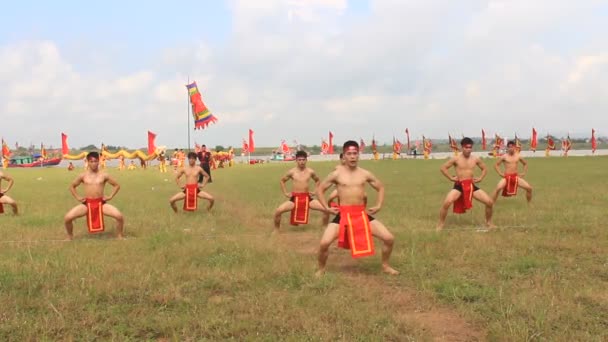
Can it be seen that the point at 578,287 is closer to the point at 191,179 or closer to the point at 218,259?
the point at 218,259

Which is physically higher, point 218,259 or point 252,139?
point 252,139

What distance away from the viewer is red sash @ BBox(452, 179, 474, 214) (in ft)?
33.3

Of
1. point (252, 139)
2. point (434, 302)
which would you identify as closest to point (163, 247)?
point (434, 302)

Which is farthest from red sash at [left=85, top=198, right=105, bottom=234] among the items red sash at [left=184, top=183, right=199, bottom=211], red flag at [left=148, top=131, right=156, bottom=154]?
red flag at [left=148, top=131, right=156, bottom=154]

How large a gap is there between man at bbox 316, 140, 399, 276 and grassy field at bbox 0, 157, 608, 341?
0.39 meters

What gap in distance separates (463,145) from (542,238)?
294 centimetres

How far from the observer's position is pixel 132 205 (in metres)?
15.2

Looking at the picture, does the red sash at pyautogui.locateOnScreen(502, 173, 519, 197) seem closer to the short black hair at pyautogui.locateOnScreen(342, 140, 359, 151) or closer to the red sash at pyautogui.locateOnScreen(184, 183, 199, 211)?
the short black hair at pyautogui.locateOnScreen(342, 140, 359, 151)

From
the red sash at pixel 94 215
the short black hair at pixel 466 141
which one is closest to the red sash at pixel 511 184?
the short black hair at pixel 466 141

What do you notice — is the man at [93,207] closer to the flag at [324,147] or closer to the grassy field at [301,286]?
the grassy field at [301,286]

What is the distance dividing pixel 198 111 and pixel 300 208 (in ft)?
91.6

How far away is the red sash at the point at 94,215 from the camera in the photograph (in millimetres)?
9300

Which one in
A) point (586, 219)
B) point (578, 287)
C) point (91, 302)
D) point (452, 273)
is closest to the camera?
point (91, 302)

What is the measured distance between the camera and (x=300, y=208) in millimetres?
10586
